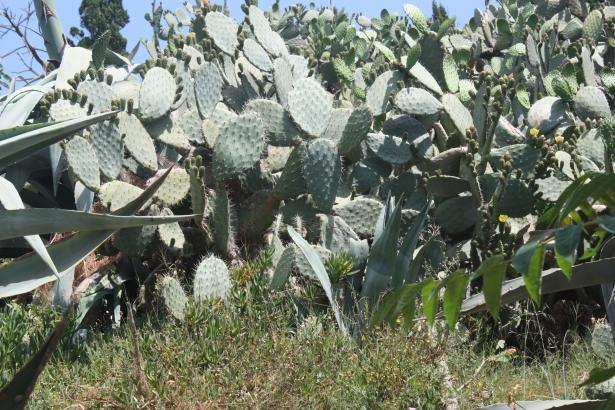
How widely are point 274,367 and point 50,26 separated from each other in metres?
4.76

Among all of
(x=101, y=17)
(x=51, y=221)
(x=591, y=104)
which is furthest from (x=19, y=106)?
(x=101, y=17)

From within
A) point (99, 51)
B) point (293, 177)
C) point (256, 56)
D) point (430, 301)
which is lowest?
point (293, 177)

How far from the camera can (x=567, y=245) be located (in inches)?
55.6

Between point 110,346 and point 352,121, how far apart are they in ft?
6.52

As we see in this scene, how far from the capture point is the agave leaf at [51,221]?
3.06 meters

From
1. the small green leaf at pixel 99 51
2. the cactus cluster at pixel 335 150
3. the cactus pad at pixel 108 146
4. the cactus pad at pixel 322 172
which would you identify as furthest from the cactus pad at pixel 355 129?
the small green leaf at pixel 99 51

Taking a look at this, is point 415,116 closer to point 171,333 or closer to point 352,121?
point 352,121

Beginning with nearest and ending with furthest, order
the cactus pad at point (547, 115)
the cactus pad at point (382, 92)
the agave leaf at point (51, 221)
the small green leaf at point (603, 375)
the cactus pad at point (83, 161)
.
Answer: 1. the small green leaf at point (603, 375)
2. the agave leaf at point (51, 221)
3. the cactus pad at point (83, 161)
4. the cactus pad at point (547, 115)
5. the cactus pad at point (382, 92)

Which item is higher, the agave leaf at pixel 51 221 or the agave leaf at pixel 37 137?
the agave leaf at pixel 37 137

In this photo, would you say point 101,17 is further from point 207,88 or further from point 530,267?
point 530,267

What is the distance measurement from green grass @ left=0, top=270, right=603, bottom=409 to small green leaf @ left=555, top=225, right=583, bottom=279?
8.14 feet

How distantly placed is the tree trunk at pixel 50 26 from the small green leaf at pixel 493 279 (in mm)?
6944

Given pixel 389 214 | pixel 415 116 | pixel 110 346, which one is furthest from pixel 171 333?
pixel 415 116

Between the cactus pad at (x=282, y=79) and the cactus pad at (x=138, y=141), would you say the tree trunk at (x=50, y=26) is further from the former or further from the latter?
the cactus pad at (x=138, y=141)
